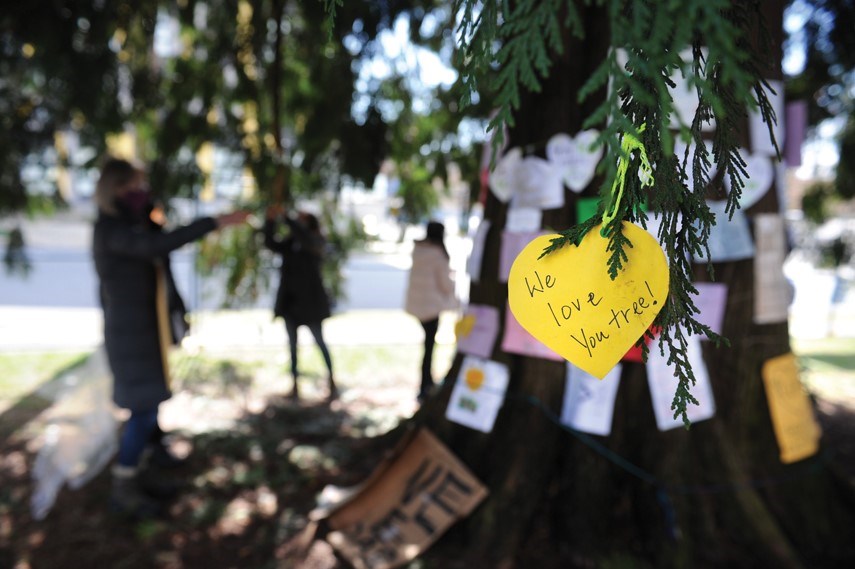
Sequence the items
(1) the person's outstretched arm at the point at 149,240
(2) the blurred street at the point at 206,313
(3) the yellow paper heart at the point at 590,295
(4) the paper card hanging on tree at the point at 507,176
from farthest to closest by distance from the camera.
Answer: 1. (2) the blurred street at the point at 206,313
2. (1) the person's outstretched arm at the point at 149,240
3. (4) the paper card hanging on tree at the point at 507,176
4. (3) the yellow paper heart at the point at 590,295

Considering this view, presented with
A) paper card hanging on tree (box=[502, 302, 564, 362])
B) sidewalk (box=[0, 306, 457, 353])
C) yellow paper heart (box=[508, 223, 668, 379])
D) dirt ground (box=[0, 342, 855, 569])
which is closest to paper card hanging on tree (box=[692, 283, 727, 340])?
paper card hanging on tree (box=[502, 302, 564, 362])

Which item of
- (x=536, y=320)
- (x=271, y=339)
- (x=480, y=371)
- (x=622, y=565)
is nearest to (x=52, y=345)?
(x=271, y=339)

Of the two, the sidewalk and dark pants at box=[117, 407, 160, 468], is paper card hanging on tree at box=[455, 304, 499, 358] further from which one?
the sidewalk

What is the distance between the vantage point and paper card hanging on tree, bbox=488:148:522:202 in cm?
242

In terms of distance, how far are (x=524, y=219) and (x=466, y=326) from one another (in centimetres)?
61

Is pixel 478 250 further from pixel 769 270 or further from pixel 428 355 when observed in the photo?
pixel 428 355

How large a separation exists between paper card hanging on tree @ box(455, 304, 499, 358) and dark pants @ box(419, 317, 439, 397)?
1544mm

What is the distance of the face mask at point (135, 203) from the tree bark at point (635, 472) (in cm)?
174

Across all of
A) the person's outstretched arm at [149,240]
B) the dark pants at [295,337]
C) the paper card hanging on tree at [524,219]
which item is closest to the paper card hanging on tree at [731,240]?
the paper card hanging on tree at [524,219]

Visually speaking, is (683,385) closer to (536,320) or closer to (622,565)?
(536,320)

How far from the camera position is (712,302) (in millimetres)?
2244

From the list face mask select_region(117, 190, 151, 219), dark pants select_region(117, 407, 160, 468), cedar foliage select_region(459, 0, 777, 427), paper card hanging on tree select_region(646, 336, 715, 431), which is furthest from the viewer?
dark pants select_region(117, 407, 160, 468)

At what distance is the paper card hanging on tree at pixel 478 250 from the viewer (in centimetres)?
265

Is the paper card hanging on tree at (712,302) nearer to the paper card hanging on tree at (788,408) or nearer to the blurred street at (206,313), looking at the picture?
the paper card hanging on tree at (788,408)
